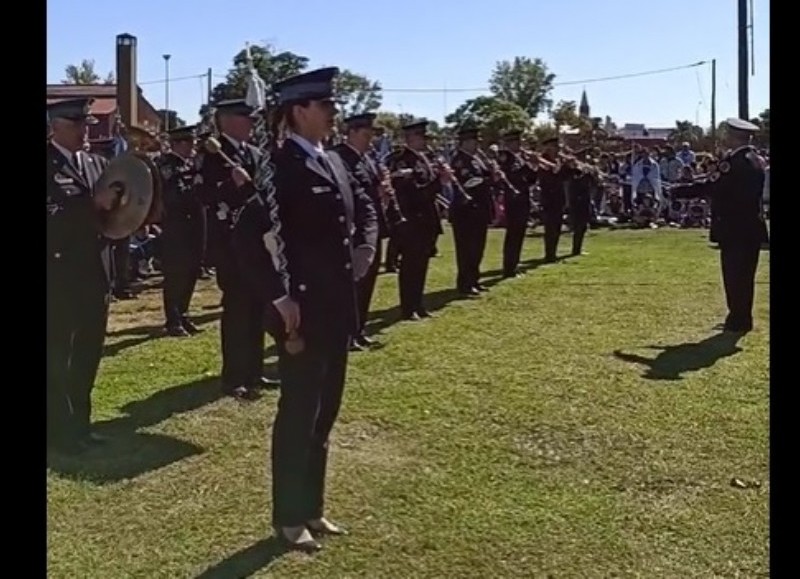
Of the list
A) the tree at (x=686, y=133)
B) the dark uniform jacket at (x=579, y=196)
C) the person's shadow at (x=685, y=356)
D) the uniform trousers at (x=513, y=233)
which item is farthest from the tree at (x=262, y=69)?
the tree at (x=686, y=133)

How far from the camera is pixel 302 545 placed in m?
4.86

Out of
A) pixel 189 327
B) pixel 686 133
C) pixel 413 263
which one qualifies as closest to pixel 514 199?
pixel 413 263

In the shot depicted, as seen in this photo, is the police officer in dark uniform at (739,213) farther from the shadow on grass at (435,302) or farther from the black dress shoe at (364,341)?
the black dress shoe at (364,341)

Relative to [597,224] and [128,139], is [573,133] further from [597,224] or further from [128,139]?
[128,139]

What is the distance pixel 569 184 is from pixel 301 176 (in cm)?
1387

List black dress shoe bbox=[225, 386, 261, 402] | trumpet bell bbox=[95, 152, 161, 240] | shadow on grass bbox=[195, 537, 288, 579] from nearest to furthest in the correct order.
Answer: shadow on grass bbox=[195, 537, 288, 579] < trumpet bell bbox=[95, 152, 161, 240] < black dress shoe bbox=[225, 386, 261, 402]

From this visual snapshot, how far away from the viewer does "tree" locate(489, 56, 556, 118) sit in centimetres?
4328

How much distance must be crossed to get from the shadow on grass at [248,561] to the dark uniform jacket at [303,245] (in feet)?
3.32

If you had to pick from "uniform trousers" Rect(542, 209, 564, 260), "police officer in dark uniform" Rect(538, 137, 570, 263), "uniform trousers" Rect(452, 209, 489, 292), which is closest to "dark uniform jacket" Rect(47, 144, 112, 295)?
"uniform trousers" Rect(452, 209, 489, 292)

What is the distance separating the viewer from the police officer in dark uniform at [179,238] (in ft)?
33.9

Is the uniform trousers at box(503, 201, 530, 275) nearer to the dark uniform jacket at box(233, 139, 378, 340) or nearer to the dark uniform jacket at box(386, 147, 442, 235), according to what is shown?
the dark uniform jacket at box(386, 147, 442, 235)

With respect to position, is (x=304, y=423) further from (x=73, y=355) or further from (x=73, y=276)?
(x=73, y=355)

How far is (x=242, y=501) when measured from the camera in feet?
18.2
